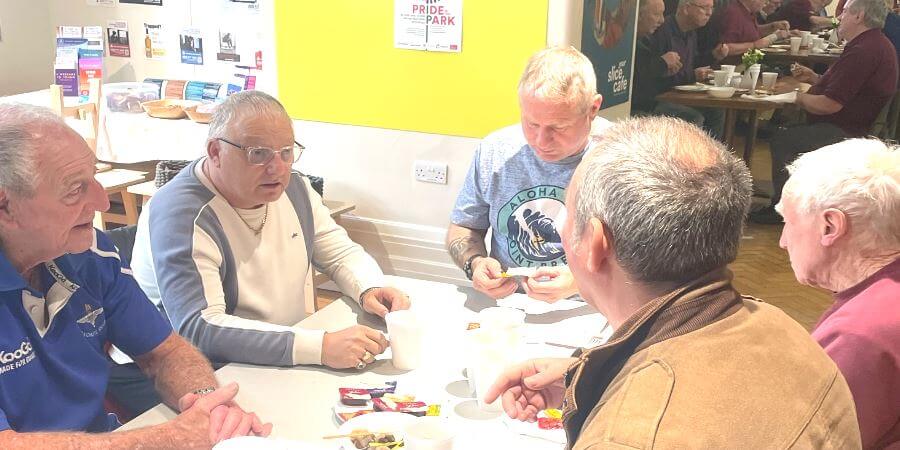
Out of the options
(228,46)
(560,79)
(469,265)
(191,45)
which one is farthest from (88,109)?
(560,79)

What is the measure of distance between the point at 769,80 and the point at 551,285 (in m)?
4.61

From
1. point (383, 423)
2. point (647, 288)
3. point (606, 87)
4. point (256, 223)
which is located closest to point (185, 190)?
point (256, 223)

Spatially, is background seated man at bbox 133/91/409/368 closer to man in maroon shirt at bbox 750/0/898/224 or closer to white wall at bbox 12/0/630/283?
white wall at bbox 12/0/630/283

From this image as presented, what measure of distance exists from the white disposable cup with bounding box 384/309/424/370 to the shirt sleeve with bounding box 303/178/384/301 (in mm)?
478

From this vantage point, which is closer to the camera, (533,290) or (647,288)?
(647,288)

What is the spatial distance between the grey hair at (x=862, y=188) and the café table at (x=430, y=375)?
607 millimetres

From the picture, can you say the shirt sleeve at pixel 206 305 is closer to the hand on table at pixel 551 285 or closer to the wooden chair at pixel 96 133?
the hand on table at pixel 551 285

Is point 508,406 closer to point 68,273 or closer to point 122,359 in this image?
point 68,273

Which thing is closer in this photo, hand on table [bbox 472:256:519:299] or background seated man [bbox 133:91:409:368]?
background seated man [bbox 133:91:409:368]

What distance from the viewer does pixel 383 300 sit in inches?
88.4

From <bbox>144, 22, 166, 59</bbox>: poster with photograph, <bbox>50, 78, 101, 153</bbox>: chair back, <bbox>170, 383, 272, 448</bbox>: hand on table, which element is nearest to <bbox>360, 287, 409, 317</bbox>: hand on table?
<bbox>170, 383, 272, 448</bbox>: hand on table

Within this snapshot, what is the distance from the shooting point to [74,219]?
1646 millimetres

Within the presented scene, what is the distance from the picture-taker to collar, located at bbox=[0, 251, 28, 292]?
1557 millimetres

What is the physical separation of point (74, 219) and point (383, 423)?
29.4 inches
